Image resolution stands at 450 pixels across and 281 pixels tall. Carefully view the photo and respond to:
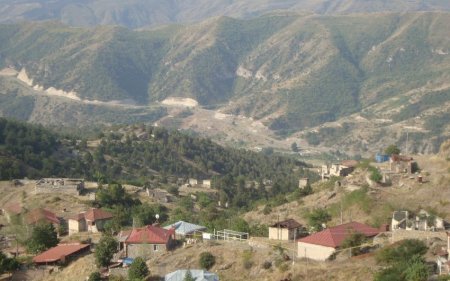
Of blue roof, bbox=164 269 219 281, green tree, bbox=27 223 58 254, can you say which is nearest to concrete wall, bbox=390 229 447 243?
blue roof, bbox=164 269 219 281

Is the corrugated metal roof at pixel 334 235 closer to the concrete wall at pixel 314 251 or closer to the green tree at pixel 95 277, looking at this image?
the concrete wall at pixel 314 251

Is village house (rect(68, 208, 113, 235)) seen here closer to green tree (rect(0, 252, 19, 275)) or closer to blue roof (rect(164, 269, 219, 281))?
green tree (rect(0, 252, 19, 275))

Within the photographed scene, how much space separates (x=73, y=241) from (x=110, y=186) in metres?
22.1

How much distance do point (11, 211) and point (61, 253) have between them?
20.8m

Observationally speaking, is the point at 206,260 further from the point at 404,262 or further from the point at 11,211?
the point at 11,211

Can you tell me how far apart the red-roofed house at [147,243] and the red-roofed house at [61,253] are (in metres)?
4.18

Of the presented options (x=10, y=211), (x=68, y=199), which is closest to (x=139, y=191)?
(x=68, y=199)

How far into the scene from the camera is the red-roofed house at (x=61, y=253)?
4416 cm

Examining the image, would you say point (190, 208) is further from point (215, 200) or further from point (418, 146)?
point (418, 146)

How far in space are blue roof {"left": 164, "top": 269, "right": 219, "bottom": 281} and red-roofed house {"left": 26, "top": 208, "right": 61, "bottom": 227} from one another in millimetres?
21973

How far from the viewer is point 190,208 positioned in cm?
7475

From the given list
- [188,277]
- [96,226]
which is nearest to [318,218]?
[188,277]

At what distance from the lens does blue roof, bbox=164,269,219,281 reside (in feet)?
117

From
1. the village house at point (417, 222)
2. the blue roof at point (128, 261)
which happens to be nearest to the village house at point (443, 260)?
the village house at point (417, 222)
